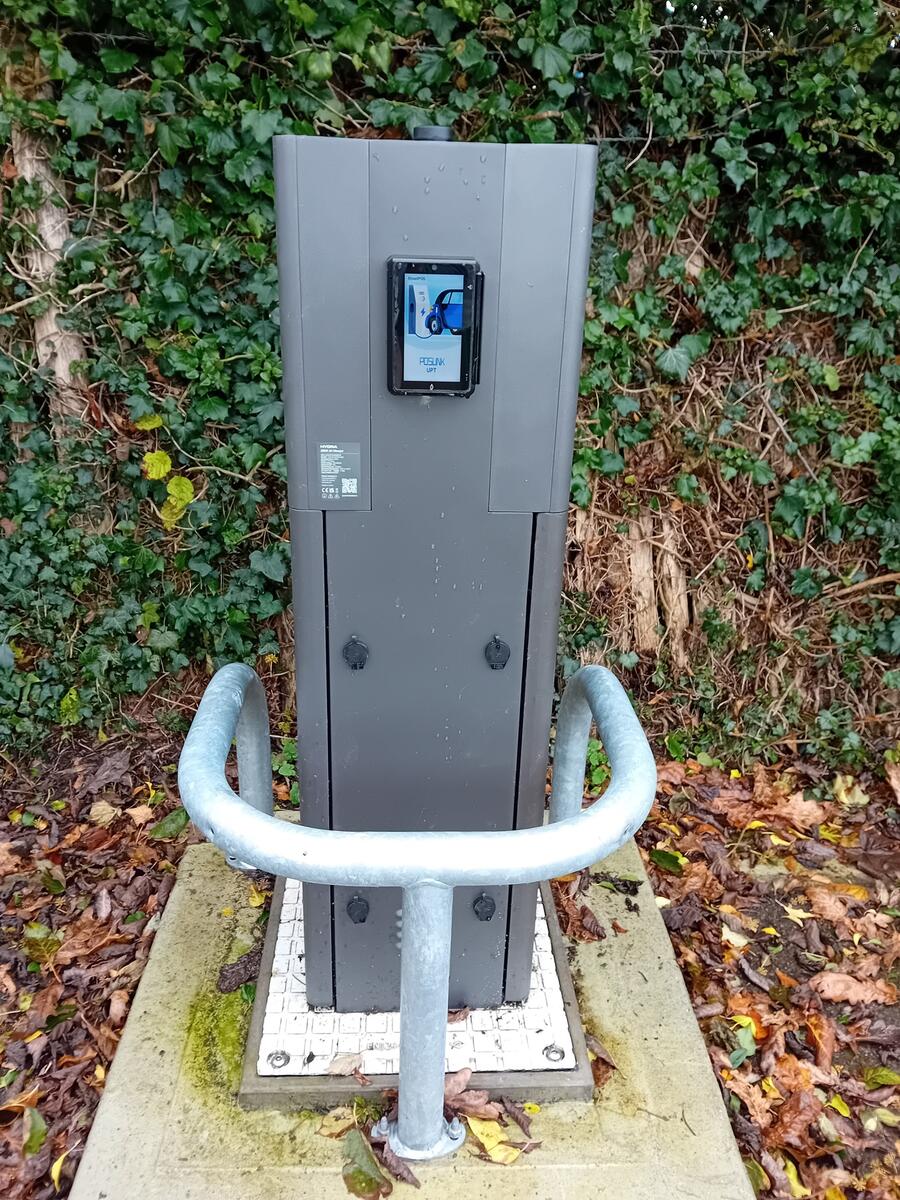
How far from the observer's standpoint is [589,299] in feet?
9.75

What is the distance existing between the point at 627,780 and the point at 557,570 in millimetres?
484

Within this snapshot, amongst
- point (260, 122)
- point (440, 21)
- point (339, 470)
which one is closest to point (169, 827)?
point (339, 470)

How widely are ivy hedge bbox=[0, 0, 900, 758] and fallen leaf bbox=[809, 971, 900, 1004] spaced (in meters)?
1.16

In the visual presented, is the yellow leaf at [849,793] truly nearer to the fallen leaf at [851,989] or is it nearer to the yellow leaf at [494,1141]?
Result: the fallen leaf at [851,989]

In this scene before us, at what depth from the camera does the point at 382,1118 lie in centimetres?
175

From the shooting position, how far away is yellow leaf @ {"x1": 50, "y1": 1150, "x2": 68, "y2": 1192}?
5.87 ft

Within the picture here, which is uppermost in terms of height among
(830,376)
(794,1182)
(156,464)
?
(830,376)

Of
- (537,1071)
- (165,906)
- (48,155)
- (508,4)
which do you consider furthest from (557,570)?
(48,155)

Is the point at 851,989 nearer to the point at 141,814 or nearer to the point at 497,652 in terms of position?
the point at 497,652

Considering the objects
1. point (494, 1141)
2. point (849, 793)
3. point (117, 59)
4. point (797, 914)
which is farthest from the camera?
point (849, 793)

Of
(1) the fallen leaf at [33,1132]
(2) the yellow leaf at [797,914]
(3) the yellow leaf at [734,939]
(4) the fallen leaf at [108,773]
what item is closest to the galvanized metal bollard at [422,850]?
(1) the fallen leaf at [33,1132]

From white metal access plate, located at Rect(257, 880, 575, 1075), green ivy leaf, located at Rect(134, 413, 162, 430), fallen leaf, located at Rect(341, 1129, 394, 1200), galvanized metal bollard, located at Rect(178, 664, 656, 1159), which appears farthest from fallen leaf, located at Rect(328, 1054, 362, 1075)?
green ivy leaf, located at Rect(134, 413, 162, 430)

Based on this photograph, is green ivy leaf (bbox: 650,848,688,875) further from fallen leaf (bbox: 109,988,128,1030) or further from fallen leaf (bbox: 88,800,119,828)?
fallen leaf (bbox: 88,800,119,828)

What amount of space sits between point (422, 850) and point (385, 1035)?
968 millimetres
